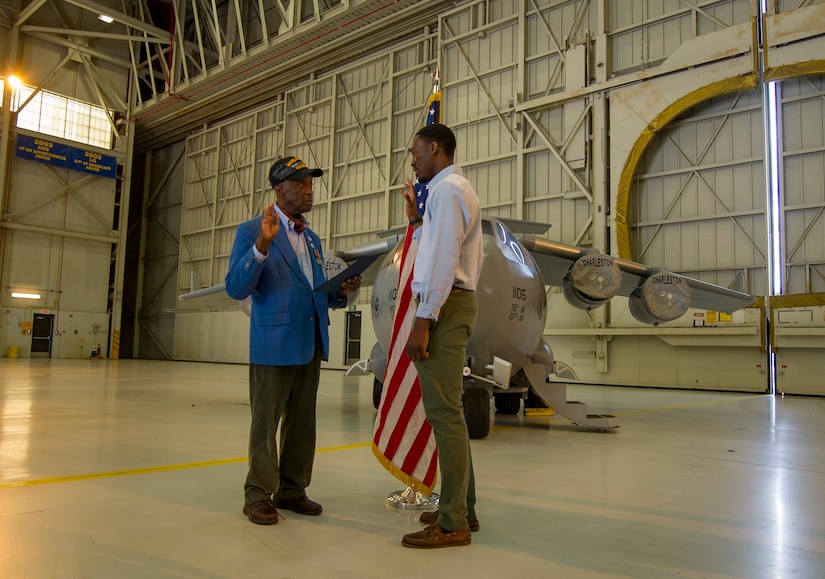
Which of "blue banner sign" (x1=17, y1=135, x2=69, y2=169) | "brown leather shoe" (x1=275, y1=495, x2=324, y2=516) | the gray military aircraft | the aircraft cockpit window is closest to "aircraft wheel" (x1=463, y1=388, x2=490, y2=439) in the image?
the gray military aircraft

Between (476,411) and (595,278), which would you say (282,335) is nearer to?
(476,411)

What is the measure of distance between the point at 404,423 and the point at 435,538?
0.76 m

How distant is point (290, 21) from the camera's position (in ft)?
69.6

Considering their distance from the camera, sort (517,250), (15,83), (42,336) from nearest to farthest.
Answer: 1. (517,250)
2. (15,83)
3. (42,336)

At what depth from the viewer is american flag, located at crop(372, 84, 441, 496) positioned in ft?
10.9

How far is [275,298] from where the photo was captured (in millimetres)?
3438

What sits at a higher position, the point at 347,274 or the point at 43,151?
the point at 43,151

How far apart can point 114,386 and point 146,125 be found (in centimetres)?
2373

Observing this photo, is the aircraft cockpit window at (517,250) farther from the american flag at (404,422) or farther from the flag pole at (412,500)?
the flag pole at (412,500)

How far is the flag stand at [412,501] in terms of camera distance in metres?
3.52

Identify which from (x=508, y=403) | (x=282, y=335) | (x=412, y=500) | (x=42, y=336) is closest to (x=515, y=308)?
(x=508, y=403)

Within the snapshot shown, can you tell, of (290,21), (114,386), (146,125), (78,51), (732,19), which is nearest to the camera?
(114,386)

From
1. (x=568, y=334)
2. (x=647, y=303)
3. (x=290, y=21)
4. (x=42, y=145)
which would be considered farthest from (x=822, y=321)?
(x=42, y=145)

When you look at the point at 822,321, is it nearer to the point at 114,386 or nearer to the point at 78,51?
the point at 114,386
